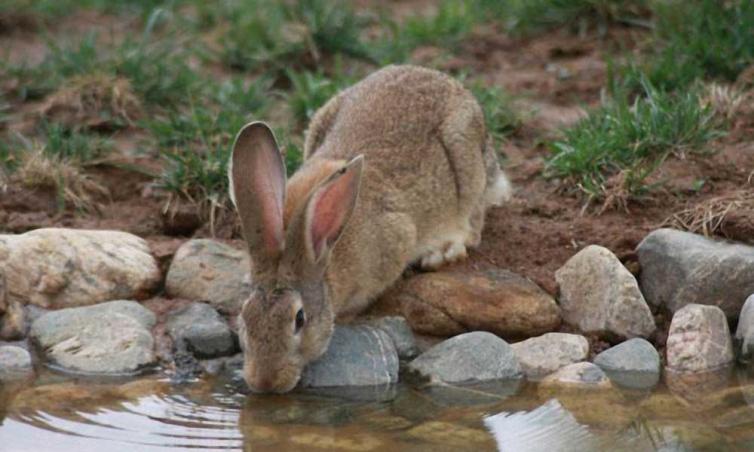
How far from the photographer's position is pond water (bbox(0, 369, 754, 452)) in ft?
20.2

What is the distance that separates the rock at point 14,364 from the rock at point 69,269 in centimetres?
40

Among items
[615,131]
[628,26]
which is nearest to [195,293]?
[615,131]

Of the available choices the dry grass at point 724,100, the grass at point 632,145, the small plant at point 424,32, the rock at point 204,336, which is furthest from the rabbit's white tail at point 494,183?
the small plant at point 424,32

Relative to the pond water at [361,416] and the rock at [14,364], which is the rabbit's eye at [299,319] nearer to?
the pond water at [361,416]

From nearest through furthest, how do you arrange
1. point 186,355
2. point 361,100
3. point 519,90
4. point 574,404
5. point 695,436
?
point 695,436 < point 574,404 < point 186,355 < point 361,100 < point 519,90

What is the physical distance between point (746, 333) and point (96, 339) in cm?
308

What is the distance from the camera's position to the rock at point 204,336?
7.20 metres

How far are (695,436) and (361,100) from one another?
2890 millimetres

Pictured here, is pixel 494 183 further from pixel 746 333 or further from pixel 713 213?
pixel 746 333

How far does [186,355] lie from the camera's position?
7.20 metres

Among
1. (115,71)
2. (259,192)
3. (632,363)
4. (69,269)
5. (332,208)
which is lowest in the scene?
(632,363)

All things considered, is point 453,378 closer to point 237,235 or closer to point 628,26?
point 237,235

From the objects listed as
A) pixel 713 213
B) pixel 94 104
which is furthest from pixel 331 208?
pixel 94 104

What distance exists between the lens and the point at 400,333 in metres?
7.35
